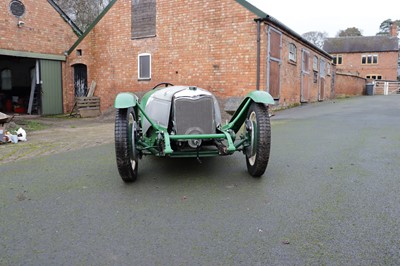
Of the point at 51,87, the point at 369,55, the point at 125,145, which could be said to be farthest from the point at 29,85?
the point at 369,55

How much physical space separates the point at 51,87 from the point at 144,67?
18.3ft

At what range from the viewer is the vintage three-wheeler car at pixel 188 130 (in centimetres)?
423

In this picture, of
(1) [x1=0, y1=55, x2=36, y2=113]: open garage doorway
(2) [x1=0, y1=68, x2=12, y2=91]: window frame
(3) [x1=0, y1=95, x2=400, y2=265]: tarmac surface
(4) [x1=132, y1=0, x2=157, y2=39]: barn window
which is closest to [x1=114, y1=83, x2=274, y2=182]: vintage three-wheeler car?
(3) [x1=0, y1=95, x2=400, y2=265]: tarmac surface

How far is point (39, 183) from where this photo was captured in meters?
4.46

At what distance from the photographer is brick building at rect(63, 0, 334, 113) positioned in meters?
13.3

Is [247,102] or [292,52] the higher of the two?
[292,52]

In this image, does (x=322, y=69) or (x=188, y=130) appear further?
(x=322, y=69)

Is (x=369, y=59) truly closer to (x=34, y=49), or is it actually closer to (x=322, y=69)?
(x=322, y=69)

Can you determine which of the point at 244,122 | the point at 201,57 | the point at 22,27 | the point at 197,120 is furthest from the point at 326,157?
the point at 22,27

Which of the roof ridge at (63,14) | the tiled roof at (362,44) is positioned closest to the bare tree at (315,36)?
the tiled roof at (362,44)

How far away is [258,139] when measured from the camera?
433 cm

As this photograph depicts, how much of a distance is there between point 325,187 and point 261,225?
147cm

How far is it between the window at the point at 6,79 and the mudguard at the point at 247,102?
65.1 ft

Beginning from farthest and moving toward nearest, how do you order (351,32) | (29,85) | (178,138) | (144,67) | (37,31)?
(351,32), (29,85), (37,31), (144,67), (178,138)
